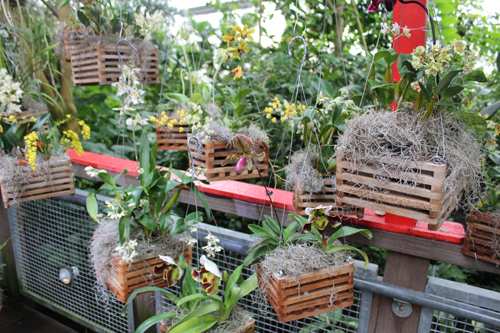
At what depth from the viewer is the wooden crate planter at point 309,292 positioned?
0.97 metres

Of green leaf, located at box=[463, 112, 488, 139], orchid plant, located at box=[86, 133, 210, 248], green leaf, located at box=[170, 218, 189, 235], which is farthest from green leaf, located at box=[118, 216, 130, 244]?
green leaf, located at box=[463, 112, 488, 139]

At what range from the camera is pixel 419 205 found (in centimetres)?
85

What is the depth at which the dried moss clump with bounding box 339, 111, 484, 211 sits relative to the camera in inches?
33.5

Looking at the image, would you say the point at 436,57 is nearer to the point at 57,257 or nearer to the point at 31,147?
the point at 31,147

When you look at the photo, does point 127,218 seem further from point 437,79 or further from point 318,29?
point 318,29

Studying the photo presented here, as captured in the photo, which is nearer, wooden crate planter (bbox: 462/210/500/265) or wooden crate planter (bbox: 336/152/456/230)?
wooden crate planter (bbox: 336/152/456/230)

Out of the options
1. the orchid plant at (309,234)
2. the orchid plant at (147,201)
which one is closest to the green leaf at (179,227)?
the orchid plant at (147,201)

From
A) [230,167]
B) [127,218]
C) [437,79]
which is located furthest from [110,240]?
[437,79]

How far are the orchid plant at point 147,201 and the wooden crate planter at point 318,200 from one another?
335 mm

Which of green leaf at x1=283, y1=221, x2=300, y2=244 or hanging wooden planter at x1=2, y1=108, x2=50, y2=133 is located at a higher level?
hanging wooden planter at x1=2, y1=108, x2=50, y2=133

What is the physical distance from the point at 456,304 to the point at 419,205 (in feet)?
1.86

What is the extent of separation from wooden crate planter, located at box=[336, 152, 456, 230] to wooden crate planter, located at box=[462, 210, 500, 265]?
9.0 inches

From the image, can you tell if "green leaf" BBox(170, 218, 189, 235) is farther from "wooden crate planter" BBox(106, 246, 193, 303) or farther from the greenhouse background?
"wooden crate planter" BBox(106, 246, 193, 303)

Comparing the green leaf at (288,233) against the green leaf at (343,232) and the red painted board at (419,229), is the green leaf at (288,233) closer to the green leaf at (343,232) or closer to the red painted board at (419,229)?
the green leaf at (343,232)
